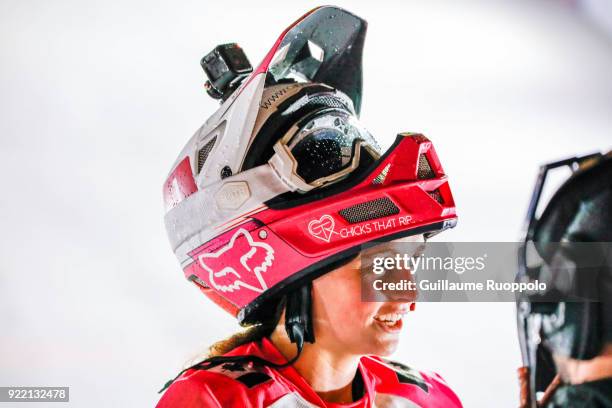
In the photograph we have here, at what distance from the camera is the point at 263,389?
171 centimetres

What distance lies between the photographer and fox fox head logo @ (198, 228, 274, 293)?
173cm

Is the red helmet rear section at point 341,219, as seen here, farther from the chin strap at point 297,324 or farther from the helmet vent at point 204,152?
the helmet vent at point 204,152

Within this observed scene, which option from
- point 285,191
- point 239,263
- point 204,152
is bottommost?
point 239,263

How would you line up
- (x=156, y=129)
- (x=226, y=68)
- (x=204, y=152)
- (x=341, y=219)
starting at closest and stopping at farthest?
1. (x=341, y=219)
2. (x=204, y=152)
3. (x=226, y=68)
4. (x=156, y=129)

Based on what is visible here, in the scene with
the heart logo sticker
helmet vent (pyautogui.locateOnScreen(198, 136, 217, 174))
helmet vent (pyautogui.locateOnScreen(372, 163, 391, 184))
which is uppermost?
helmet vent (pyautogui.locateOnScreen(198, 136, 217, 174))

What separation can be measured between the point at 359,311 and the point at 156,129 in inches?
36.0

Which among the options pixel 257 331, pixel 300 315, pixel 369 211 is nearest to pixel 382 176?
pixel 369 211

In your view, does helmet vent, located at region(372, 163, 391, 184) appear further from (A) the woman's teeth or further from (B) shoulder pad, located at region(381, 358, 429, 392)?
(B) shoulder pad, located at region(381, 358, 429, 392)

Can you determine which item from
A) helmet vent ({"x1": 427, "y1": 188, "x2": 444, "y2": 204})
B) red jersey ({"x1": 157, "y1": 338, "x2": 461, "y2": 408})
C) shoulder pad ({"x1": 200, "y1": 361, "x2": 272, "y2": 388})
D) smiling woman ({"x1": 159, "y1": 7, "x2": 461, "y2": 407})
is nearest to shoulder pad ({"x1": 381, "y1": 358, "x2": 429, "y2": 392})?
red jersey ({"x1": 157, "y1": 338, "x2": 461, "y2": 408})

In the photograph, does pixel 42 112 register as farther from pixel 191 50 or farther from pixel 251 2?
pixel 251 2

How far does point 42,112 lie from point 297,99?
88 cm

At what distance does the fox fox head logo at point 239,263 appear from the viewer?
1.73m

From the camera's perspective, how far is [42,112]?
2.35 meters

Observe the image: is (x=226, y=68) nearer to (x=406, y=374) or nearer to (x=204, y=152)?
(x=204, y=152)
